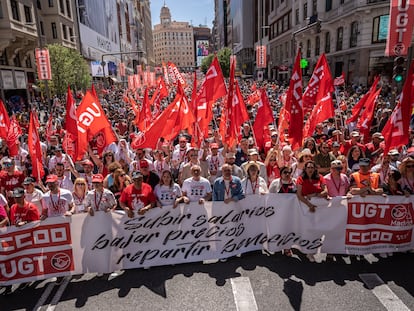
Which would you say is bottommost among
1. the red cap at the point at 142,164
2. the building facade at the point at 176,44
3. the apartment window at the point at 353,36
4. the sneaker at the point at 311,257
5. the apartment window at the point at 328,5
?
the sneaker at the point at 311,257

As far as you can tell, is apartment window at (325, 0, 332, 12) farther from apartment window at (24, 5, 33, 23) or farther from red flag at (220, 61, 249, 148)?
red flag at (220, 61, 249, 148)

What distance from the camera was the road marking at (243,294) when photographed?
409 centimetres

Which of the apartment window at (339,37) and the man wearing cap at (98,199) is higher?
the apartment window at (339,37)

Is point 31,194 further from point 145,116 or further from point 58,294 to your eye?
point 145,116

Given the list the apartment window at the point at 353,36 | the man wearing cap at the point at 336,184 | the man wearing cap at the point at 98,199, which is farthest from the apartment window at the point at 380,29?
the man wearing cap at the point at 98,199

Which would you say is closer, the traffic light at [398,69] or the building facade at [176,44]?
the traffic light at [398,69]

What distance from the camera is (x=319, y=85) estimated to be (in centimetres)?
821

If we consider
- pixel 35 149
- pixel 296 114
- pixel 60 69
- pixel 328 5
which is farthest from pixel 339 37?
pixel 35 149

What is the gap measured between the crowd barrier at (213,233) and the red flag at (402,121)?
125cm

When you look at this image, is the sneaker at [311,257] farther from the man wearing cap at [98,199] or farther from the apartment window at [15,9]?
the apartment window at [15,9]

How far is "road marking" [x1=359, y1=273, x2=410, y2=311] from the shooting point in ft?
13.1

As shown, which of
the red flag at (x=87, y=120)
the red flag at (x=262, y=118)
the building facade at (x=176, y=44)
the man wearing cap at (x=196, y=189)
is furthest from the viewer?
the building facade at (x=176, y=44)

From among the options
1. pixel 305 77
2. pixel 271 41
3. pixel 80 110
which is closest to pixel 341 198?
pixel 80 110

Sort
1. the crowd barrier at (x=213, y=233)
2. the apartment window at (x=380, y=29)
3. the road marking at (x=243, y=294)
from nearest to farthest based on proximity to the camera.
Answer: the road marking at (x=243, y=294), the crowd barrier at (x=213, y=233), the apartment window at (x=380, y=29)
